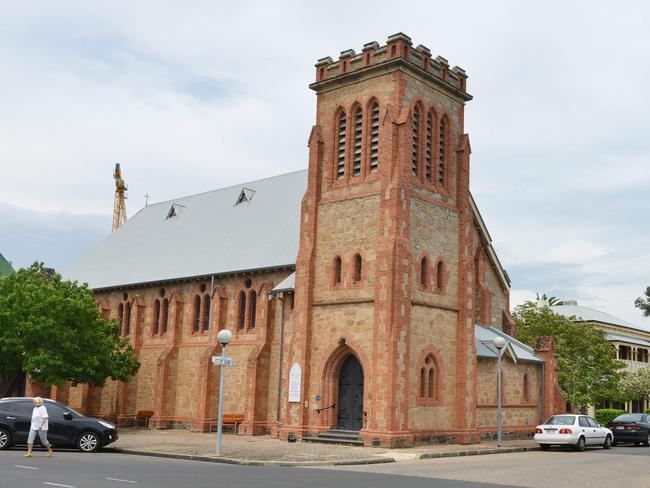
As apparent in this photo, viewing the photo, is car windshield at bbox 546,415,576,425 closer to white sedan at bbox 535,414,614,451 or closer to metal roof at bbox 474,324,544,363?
white sedan at bbox 535,414,614,451

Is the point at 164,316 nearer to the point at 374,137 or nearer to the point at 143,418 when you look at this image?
the point at 143,418

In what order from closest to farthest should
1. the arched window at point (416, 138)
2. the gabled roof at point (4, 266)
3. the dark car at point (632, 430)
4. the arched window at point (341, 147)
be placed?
the arched window at point (416, 138) → the arched window at point (341, 147) → the dark car at point (632, 430) → the gabled roof at point (4, 266)

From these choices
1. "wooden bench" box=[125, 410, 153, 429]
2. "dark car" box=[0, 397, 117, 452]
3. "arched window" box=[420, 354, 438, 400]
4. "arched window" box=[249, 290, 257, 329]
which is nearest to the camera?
"dark car" box=[0, 397, 117, 452]

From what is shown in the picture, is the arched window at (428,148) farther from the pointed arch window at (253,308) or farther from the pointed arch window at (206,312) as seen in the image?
the pointed arch window at (206,312)

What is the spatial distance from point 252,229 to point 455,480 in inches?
966

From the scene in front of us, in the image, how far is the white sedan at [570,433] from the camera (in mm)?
27859

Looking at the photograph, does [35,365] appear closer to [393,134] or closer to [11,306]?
[11,306]

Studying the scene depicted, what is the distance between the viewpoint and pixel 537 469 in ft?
66.9

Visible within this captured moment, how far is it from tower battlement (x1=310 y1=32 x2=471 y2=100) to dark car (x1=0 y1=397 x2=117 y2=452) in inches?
665

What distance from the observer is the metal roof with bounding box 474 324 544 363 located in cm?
3241

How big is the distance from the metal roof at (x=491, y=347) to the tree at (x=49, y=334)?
54.3 ft

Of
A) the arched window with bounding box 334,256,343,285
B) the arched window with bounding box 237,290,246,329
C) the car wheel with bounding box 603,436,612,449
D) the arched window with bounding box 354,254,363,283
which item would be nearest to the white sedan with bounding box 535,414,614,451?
the car wheel with bounding box 603,436,612,449

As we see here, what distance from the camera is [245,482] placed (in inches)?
603

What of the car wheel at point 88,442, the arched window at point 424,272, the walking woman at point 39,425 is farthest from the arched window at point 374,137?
the walking woman at point 39,425
